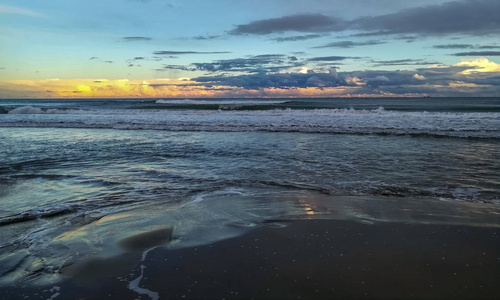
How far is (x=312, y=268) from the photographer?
3459 millimetres

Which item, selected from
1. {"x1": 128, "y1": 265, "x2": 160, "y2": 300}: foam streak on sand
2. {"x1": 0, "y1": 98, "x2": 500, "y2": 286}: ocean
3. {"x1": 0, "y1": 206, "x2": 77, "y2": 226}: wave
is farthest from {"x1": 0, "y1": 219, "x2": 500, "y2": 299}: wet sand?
{"x1": 0, "y1": 206, "x2": 77, "y2": 226}: wave

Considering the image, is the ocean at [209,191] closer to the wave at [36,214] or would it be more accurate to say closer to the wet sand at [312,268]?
the wave at [36,214]

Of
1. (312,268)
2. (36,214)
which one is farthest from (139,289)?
(36,214)

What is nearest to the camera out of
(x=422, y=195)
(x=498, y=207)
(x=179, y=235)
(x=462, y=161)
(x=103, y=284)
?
(x=103, y=284)

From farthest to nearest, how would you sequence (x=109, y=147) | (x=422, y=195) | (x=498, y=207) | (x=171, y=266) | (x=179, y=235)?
(x=109, y=147), (x=422, y=195), (x=498, y=207), (x=179, y=235), (x=171, y=266)

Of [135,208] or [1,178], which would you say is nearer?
[135,208]

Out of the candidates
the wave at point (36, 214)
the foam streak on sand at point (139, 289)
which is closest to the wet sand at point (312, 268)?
the foam streak on sand at point (139, 289)

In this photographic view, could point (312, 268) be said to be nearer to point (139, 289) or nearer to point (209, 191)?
point (139, 289)

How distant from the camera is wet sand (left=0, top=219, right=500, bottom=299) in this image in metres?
3.02

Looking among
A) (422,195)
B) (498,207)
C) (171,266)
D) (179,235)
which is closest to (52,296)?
(171,266)

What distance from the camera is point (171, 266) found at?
3.56m

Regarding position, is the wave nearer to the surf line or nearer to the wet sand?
the wet sand

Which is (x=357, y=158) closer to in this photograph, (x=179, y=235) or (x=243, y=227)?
(x=243, y=227)

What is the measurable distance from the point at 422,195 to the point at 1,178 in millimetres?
9018
